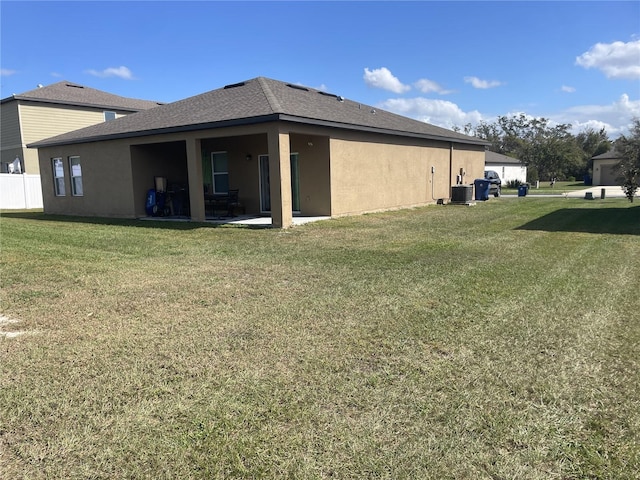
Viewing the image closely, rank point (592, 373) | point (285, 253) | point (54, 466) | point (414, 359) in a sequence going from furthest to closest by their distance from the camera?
point (285, 253) < point (414, 359) < point (592, 373) < point (54, 466)

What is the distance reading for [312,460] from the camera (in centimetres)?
256

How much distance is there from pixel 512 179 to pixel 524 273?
48413 millimetres

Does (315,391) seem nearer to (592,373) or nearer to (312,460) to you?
(312,460)

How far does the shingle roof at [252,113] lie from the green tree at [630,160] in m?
7.07

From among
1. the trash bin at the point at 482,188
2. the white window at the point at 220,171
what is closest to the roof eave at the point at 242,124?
the white window at the point at 220,171

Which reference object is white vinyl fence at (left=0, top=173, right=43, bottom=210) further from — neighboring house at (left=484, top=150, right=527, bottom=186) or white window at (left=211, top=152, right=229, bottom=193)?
neighboring house at (left=484, top=150, right=527, bottom=186)

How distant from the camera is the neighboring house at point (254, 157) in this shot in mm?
13070

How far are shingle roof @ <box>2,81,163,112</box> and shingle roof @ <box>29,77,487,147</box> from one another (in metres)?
10.2

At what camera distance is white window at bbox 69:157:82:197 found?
18469mm

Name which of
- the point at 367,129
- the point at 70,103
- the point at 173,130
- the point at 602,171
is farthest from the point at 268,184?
the point at 602,171

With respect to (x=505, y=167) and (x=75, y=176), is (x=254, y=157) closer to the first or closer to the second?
(x=75, y=176)

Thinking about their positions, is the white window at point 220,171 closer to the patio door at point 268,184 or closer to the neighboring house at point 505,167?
the patio door at point 268,184

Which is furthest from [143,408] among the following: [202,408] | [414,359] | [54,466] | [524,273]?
[524,273]

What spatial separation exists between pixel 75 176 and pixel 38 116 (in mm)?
11974
